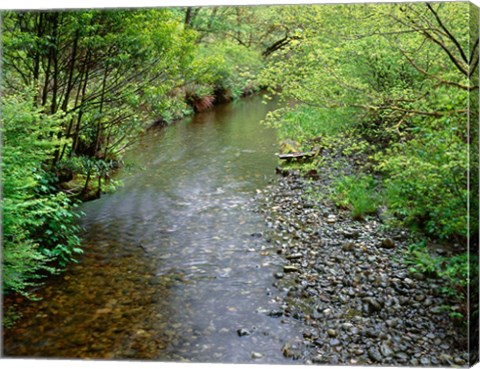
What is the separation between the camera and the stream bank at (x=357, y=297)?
294cm

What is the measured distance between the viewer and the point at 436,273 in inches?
126

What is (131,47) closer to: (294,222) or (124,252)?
(124,252)

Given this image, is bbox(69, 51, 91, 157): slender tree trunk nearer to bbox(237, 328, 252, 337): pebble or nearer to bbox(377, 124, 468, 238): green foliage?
bbox(237, 328, 252, 337): pebble

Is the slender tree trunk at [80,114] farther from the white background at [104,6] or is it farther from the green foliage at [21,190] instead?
the white background at [104,6]

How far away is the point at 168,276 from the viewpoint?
4.25 meters

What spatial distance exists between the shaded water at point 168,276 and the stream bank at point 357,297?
20 cm

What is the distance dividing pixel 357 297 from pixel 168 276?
172cm

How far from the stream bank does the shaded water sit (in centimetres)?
20

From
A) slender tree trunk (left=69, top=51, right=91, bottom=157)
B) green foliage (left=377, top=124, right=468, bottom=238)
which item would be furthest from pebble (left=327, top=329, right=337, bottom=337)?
slender tree trunk (left=69, top=51, right=91, bottom=157)

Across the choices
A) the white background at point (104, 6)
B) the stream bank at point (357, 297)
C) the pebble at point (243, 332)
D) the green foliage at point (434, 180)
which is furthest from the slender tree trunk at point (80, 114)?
the green foliage at point (434, 180)

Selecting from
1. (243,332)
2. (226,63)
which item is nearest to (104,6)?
(243,332)

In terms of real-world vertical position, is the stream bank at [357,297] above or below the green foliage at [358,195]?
below

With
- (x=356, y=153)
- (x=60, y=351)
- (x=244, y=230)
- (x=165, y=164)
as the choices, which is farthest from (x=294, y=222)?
(x=60, y=351)

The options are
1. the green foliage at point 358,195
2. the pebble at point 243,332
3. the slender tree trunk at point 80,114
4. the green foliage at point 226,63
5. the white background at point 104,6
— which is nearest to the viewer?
the white background at point 104,6
